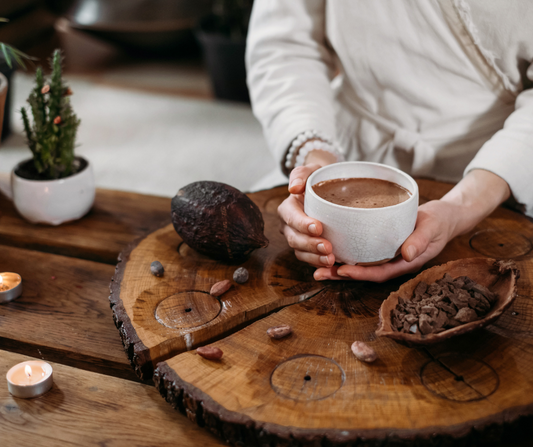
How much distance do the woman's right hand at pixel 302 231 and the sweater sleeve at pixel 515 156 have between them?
0.34 metres

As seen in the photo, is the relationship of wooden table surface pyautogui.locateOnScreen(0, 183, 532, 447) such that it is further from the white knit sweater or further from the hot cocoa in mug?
the hot cocoa in mug

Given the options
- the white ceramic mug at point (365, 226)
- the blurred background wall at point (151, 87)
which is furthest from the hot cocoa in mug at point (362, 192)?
the blurred background wall at point (151, 87)

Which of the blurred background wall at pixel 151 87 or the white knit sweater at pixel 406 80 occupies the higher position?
the white knit sweater at pixel 406 80

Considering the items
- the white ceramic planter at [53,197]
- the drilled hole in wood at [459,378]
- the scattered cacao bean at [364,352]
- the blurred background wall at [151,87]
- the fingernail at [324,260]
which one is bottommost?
the blurred background wall at [151,87]

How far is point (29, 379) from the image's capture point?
29.0 inches

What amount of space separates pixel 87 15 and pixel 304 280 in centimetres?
312

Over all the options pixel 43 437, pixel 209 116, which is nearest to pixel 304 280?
pixel 43 437

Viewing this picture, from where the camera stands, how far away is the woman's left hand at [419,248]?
793mm

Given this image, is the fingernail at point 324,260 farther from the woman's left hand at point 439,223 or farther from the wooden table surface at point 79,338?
the wooden table surface at point 79,338

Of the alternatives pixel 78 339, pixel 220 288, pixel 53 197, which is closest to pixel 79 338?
pixel 78 339

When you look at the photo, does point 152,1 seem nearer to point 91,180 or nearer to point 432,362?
point 91,180

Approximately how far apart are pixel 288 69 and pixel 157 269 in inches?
23.8

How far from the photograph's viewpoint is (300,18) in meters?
1.21

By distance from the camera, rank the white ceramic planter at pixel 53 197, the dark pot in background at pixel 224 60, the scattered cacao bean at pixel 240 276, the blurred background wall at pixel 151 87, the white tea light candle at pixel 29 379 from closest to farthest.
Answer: the white tea light candle at pixel 29 379 < the scattered cacao bean at pixel 240 276 < the white ceramic planter at pixel 53 197 < the blurred background wall at pixel 151 87 < the dark pot in background at pixel 224 60
